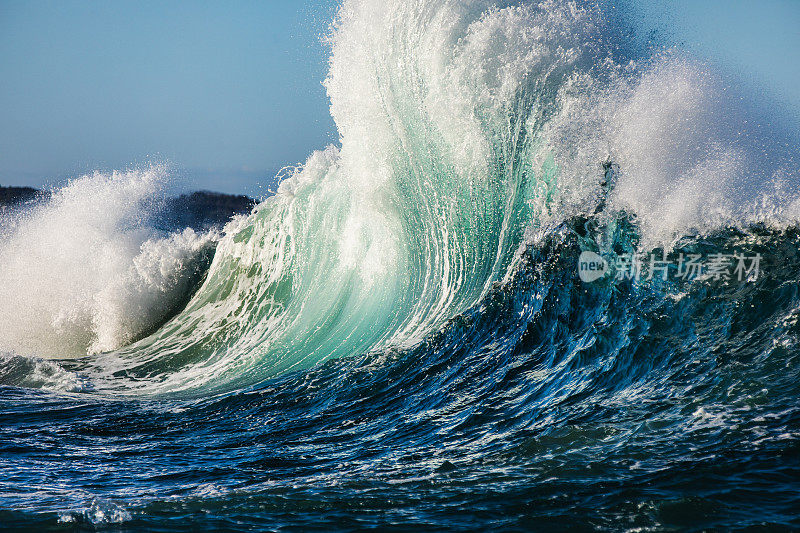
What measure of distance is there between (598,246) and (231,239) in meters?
6.52

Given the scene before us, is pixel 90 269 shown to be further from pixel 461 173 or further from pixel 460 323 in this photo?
pixel 460 323

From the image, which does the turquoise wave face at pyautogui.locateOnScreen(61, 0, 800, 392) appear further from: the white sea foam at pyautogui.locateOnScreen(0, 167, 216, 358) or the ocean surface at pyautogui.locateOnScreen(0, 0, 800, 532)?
the white sea foam at pyautogui.locateOnScreen(0, 167, 216, 358)

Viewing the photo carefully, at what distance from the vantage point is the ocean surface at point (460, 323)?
346 cm

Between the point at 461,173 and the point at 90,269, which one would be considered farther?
the point at 90,269

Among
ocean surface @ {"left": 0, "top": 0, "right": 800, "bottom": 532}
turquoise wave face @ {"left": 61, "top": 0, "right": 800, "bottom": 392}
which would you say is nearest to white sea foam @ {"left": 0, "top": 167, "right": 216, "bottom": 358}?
ocean surface @ {"left": 0, "top": 0, "right": 800, "bottom": 532}

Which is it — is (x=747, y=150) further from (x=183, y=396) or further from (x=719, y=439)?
(x=183, y=396)

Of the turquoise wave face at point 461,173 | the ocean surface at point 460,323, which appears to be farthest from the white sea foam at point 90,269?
the turquoise wave face at point 461,173

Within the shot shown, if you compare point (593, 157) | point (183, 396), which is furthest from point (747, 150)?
point (183, 396)

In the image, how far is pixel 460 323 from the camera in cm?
698

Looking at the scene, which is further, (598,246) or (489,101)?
(489,101)

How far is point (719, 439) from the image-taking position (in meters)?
3.69

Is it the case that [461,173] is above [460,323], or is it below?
above

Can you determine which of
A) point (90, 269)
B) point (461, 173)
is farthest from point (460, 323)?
point (90, 269)

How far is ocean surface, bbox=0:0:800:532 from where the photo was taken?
3.46m
